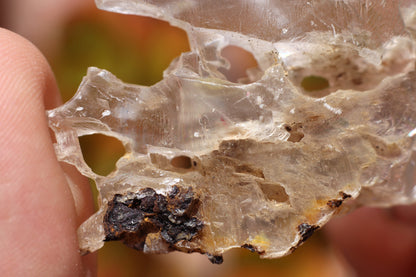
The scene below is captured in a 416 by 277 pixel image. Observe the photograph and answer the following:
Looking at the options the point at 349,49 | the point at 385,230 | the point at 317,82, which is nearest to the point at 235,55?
the point at 317,82

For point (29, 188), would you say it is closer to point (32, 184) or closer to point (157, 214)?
point (32, 184)

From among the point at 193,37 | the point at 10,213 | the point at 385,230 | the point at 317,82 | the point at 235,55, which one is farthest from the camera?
the point at 235,55

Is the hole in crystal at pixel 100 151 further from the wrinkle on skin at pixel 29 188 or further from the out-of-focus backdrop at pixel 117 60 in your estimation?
the wrinkle on skin at pixel 29 188

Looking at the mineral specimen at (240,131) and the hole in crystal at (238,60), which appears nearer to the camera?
the mineral specimen at (240,131)

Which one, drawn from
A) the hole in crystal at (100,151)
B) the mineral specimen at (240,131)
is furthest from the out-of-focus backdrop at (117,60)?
the mineral specimen at (240,131)

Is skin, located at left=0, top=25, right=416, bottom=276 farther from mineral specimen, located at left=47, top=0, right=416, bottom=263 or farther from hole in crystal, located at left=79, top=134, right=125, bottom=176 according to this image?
hole in crystal, located at left=79, top=134, right=125, bottom=176

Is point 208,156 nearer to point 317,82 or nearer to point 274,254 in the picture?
point 274,254

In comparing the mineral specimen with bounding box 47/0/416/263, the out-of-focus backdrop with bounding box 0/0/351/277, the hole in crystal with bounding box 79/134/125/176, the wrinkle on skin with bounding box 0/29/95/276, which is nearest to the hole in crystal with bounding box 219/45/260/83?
the out-of-focus backdrop with bounding box 0/0/351/277
